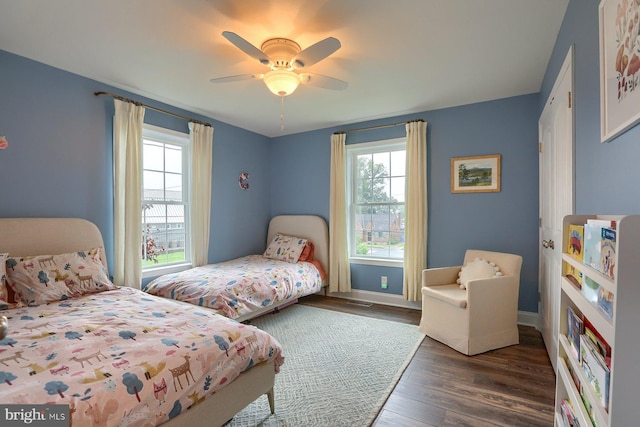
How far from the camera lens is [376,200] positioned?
13.6 ft

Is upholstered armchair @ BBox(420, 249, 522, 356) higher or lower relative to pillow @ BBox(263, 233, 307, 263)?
lower

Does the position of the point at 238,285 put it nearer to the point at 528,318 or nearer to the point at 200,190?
the point at 200,190

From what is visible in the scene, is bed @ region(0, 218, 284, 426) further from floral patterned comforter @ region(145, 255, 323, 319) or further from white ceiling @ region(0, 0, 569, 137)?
white ceiling @ region(0, 0, 569, 137)

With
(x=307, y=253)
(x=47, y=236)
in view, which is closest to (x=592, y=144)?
(x=307, y=253)

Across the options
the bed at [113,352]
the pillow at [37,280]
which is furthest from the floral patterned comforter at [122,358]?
the pillow at [37,280]

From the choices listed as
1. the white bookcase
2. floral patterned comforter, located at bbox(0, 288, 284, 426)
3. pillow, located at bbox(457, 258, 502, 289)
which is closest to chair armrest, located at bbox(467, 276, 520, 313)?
pillow, located at bbox(457, 258, 502, 289)

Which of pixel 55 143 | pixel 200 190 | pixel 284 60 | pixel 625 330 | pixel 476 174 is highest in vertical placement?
pixel 284 60

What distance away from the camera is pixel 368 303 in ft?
13.2

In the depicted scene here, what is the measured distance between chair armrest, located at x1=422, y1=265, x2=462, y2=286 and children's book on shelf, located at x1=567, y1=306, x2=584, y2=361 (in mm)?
1906

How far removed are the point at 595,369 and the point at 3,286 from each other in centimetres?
310

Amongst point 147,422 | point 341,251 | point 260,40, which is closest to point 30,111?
point 260,40

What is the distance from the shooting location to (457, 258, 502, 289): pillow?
9.38 feet

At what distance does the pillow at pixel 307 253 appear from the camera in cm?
421

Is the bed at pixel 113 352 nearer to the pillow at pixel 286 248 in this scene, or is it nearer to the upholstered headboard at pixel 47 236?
the upholstered headboard at pixel 47 236
